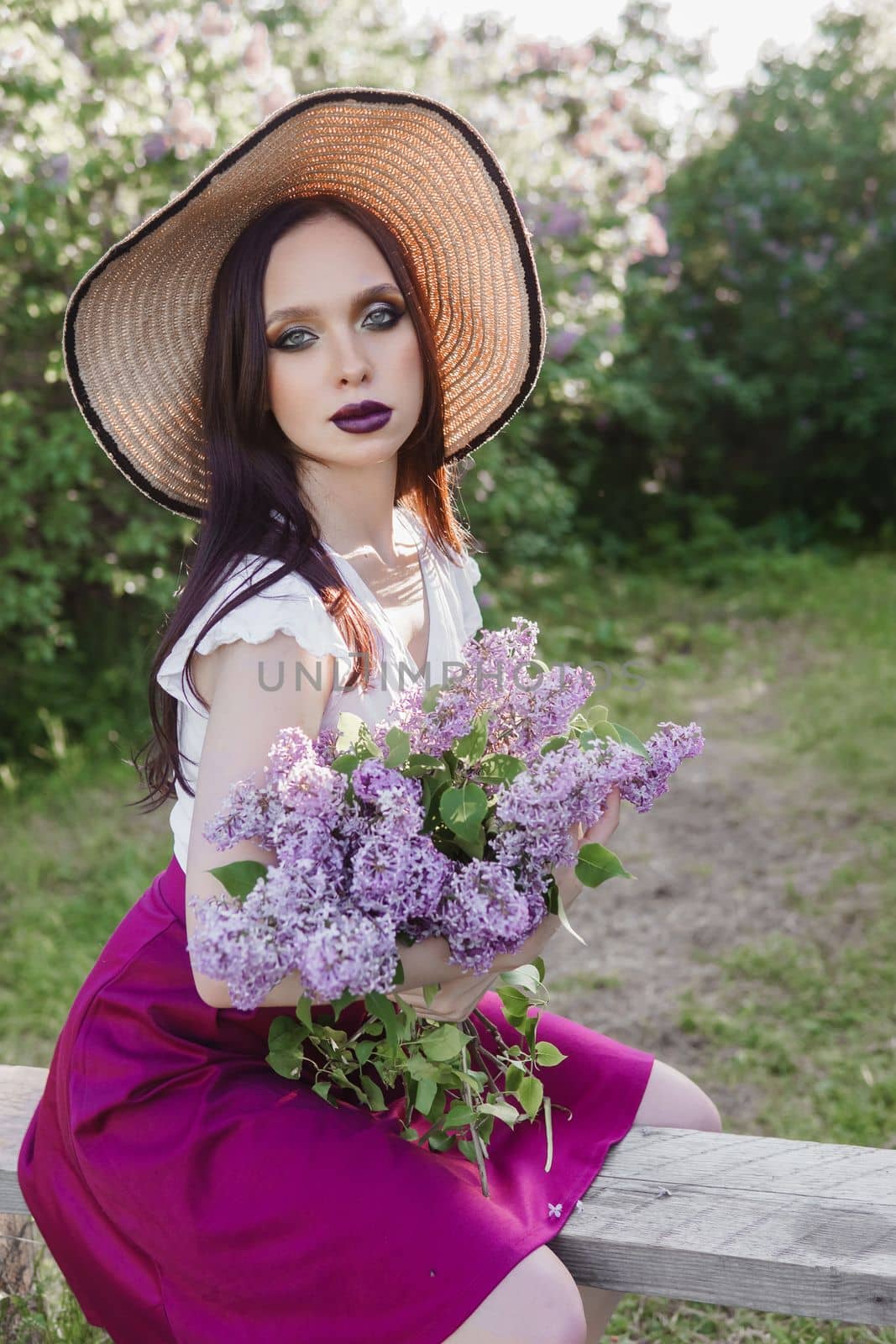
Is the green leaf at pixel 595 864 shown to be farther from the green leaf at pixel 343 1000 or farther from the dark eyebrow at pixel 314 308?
the dark eyebrow at pixel 314 308

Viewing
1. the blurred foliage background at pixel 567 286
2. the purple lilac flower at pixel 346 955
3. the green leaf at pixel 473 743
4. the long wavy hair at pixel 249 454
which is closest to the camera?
the purple lilac flower at pixel 346 955

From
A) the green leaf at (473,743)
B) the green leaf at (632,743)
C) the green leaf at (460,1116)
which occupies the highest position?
the green leaf at (632,743)

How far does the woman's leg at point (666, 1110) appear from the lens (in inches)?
71.4

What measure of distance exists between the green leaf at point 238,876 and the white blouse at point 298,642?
0.29 m

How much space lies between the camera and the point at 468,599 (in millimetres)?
2262

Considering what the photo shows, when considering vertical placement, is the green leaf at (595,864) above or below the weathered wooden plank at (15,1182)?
above

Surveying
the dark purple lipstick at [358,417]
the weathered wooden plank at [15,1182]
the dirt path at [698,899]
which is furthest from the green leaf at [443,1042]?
the dirt path at [698,899]

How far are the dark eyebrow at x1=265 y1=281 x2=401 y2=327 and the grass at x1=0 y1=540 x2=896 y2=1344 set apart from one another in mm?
673

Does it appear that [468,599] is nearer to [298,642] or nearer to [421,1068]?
[298,642]

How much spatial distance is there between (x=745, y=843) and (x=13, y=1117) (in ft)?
9.27

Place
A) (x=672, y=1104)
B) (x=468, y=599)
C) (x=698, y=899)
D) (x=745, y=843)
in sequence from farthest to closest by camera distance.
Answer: (x=745, y=843) < (x=698, y=899) < (x=468, y=599) < (x=672, y=1104)

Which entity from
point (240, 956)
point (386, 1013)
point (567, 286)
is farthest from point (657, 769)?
point (567, 286)

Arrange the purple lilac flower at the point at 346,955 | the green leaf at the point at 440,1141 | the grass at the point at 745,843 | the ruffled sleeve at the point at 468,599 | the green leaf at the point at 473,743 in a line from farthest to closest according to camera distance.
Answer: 1. the grass at the point at 745,843
2. the ruffled sleeve at the point at 468,599
3. the green leaf at the point at 440,1141
4. the green leaf at the point at 473,743
5. the purple lilac flower at the point at 346,955

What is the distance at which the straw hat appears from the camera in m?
1.82
